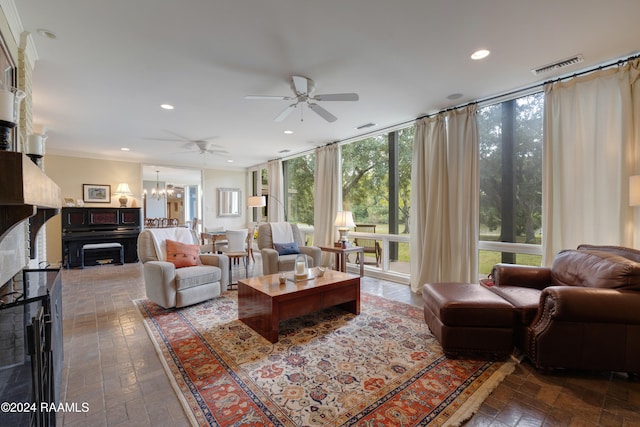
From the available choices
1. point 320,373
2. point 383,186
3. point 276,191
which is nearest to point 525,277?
point 320,373

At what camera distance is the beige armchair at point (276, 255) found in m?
4.52

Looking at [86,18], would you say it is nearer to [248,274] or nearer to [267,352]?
[267,352]

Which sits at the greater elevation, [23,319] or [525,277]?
[23,319]

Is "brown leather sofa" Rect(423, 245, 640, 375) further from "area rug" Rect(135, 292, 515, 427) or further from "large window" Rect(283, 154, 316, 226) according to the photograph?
"large window" Rect(283, 154, 316, 226)

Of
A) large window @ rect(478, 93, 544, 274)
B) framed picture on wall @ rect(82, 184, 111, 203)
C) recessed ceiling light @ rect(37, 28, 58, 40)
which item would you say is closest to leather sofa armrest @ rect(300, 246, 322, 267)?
large window @ rect(478, 93, 544, 274)

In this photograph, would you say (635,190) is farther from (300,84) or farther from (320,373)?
(300,84)

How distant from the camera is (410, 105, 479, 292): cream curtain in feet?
12.3

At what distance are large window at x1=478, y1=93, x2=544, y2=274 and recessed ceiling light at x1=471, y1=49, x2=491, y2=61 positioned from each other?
132cm

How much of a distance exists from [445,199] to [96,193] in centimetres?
796

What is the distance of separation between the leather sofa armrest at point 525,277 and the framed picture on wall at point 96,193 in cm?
850

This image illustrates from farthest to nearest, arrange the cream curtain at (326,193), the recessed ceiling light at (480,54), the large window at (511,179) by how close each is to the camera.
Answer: the cream curtain at (326,193) < the large window at (511,179) < the recessed ceiling light at (480,54)

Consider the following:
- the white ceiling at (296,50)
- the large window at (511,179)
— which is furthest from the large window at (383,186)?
the large window at (511,179)

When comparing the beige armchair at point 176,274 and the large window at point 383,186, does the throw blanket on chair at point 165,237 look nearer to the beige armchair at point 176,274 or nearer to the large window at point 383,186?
the beige armchair at point 176,274

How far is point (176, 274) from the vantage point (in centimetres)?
340
